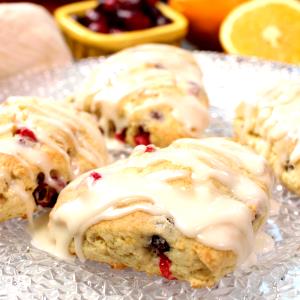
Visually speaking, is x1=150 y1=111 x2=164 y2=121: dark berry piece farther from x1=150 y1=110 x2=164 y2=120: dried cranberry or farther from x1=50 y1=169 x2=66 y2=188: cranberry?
x1=50 y1=169 x2=66 y2=188: cranberry

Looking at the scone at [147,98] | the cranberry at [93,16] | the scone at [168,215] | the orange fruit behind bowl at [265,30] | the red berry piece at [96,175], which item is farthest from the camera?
the cranberry at [93,16]

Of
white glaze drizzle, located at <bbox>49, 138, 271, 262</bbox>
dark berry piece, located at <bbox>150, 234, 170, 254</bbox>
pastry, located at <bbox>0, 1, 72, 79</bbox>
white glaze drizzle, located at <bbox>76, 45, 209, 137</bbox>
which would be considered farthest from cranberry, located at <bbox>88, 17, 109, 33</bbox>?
dark berry piece, located at <bbox>150, 234, 170, 254</bbox>

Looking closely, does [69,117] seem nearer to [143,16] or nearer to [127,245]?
[127,245]

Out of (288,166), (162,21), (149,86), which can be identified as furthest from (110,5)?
(288,166)

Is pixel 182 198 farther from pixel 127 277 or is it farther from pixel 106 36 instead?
pixel 106 36

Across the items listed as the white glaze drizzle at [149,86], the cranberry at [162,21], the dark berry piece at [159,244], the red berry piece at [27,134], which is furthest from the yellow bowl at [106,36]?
the dark berry piece at [159,244]

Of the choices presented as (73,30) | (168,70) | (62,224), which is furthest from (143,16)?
(62,224)

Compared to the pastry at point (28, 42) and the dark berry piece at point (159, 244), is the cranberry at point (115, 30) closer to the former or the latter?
the pastry at point (28, 42)
